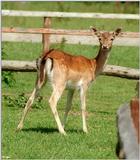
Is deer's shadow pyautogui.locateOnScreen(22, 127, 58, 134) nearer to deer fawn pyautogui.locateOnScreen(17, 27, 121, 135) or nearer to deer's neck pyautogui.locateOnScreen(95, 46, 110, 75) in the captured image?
deer fawn pyautogui.locateOnScreen(17, 27, 121, 135)

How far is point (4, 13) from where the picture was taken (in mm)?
15898

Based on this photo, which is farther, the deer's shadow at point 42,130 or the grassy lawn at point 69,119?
the deer's shadow at point 42,130

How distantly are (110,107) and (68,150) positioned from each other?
5030 mm

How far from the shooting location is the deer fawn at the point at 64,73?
1017 centimetres

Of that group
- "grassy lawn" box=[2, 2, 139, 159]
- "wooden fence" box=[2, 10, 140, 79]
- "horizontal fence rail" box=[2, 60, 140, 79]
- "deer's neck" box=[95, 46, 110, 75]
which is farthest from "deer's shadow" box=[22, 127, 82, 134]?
"horizontal fence rail" box=[2, 60, 140, 79]

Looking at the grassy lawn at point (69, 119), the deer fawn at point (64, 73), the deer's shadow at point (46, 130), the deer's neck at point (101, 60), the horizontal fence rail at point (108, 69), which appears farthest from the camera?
the horizontal fence rail at point (108, 69)

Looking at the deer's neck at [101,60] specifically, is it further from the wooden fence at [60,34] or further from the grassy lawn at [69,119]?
the wooden fence at [60,34]

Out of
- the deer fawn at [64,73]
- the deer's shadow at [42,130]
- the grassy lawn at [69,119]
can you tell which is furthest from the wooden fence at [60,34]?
the deer's shadow at [42,130]

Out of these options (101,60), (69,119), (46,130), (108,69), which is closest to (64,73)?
(46,130)

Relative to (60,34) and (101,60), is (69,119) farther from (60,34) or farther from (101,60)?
(60,34)

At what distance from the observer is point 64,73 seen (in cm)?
1036

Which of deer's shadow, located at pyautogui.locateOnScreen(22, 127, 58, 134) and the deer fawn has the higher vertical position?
the deer fawn

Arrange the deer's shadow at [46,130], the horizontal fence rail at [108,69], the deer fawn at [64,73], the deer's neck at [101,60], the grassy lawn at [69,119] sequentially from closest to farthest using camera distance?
the grassy lawn at [69,119], the deer's shadow at [46,130], the deer fawn at [64,73], the deer's neck at [101,60], the horizontal fence rail at [108,69]

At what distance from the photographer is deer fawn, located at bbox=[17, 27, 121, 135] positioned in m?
10.2
